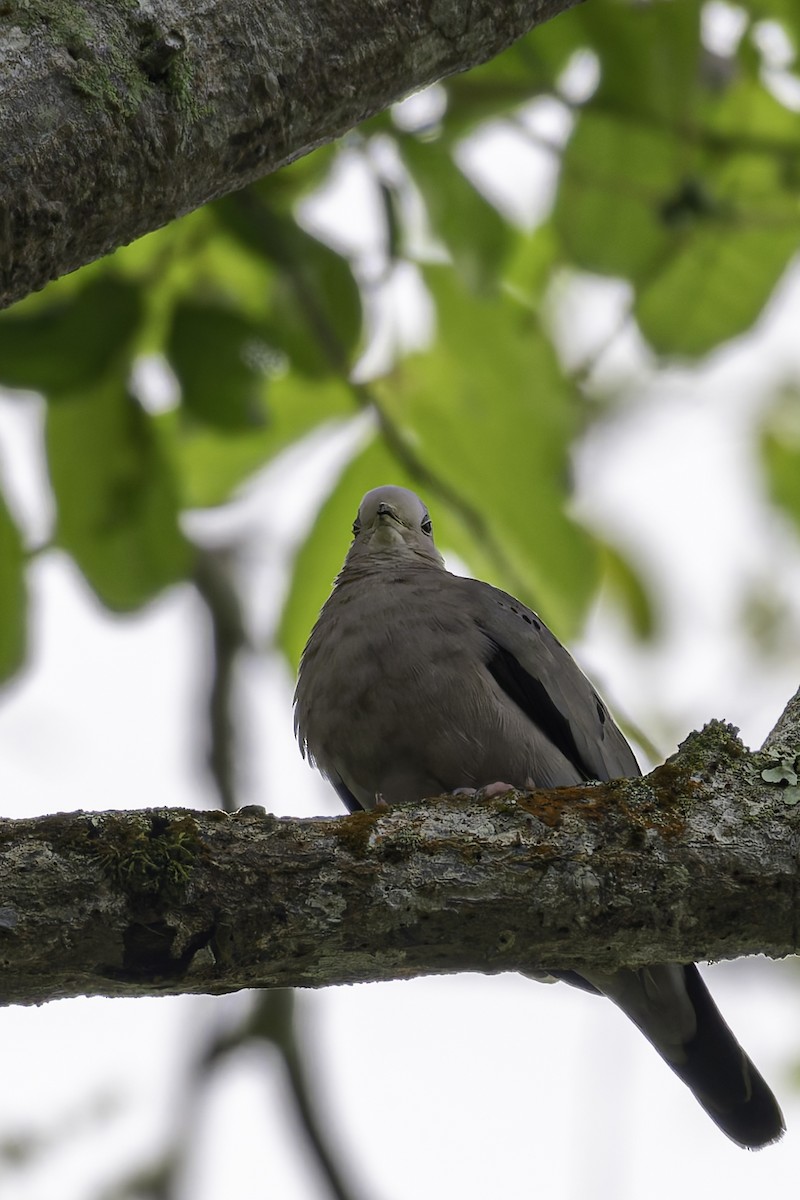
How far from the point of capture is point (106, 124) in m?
2.51

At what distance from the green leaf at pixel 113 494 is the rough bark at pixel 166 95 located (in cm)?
156

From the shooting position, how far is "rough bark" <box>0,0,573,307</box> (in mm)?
2459

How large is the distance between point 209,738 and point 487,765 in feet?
6.01

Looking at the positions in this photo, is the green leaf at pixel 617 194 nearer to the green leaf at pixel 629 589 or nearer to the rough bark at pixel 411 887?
the green leaf at pixel 629 589

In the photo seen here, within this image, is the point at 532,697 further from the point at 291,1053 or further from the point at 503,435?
the point at 291,1053

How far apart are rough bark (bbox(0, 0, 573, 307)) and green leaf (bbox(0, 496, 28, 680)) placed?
1.55 metres

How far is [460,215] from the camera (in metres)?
4.40

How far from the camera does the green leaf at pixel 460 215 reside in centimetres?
439

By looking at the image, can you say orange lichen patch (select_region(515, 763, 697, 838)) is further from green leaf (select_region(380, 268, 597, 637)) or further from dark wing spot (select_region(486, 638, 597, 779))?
dark wing spot (select_region(486, 638, 597, 779))

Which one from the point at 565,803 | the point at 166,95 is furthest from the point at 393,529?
the point at 166,95

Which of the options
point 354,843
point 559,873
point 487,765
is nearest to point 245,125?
point 354,843

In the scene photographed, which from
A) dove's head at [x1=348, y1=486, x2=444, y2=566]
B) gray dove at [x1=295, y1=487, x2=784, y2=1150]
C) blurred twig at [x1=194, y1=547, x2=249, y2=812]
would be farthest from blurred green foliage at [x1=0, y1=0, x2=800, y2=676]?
blurred twig at [x1=194, y1=547, x2=249, y2=812]

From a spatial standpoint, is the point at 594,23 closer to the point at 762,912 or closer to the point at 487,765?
the point at 487,765

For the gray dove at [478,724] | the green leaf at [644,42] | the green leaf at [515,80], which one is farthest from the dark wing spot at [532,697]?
the green leaf at [644,42]
